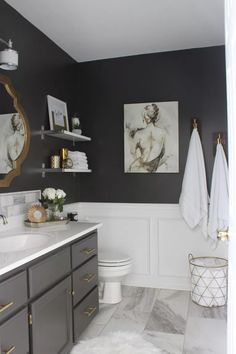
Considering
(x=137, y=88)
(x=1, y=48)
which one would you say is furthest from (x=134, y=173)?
(x=1, y=48)

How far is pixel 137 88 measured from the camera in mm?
3275

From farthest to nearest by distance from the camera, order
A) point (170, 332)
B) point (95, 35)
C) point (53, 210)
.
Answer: point (95, 35) → point (53, 210) → point (170, 332)

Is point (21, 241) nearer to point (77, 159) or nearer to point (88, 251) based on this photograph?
point (88, 251)

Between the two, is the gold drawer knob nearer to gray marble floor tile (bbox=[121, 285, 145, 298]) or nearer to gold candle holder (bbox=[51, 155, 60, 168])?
gray marble floor tile (bbox=[121, 285, 145, 298])

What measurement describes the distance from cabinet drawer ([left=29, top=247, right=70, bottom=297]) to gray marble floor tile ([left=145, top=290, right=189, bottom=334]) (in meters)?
0.99

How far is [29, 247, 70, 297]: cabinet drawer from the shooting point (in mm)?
1591

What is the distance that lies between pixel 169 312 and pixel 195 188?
120 cm

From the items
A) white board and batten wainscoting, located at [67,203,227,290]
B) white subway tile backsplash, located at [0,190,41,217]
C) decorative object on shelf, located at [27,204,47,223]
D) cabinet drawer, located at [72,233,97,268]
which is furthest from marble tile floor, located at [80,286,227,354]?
white subway tile backsplash, located at [0,190,41,217]

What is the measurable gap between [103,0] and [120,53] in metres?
0.99

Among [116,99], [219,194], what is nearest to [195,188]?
[219,194]

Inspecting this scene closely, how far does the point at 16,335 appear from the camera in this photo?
1.44 meters
